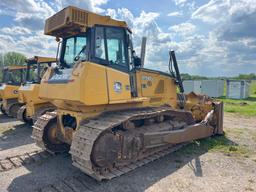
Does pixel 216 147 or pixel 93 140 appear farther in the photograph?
pixel 216 147

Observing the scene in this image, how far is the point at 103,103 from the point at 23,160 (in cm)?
291

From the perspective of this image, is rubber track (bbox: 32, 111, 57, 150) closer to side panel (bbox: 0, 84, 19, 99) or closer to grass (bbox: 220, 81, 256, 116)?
side panel (bbox: 0, 84, 19, 99)

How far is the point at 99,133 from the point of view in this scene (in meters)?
4.45

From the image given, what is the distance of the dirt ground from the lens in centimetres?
464

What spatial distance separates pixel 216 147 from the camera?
23.7 ft

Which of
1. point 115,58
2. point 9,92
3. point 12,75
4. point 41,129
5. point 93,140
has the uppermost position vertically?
point 115,58

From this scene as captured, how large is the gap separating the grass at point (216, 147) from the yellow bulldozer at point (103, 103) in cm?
41

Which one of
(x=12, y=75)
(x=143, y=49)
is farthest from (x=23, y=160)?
(x=12, y=75)

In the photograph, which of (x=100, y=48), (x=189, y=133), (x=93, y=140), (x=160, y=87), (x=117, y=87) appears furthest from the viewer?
(x=160, y=87)

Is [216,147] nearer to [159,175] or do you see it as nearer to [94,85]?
[159,175]

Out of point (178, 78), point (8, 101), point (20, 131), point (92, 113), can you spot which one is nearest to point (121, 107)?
point (92, 113)

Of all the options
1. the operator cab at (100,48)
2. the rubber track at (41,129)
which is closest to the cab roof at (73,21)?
the operator cab at (100,48)

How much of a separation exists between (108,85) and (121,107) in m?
0.82

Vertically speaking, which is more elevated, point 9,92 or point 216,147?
point 9,92
